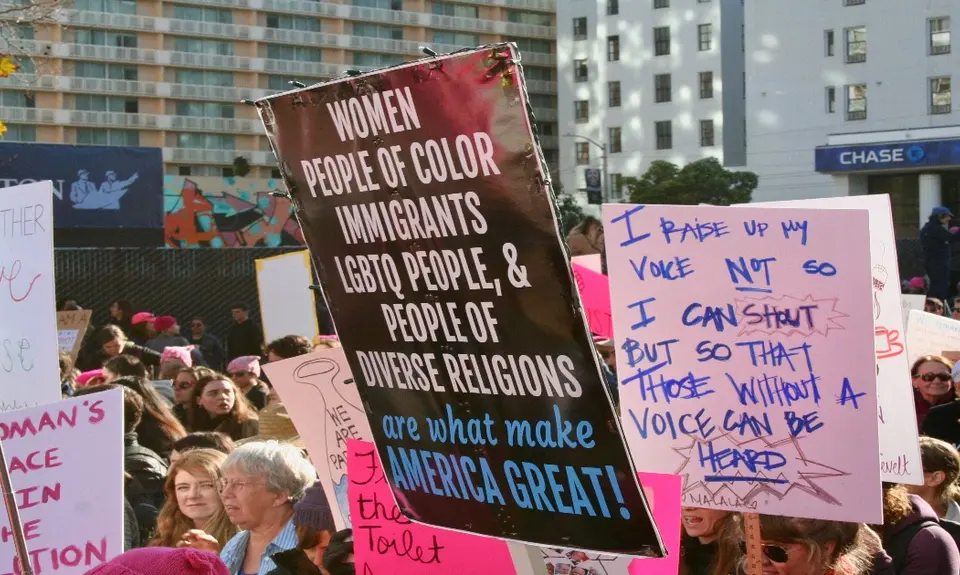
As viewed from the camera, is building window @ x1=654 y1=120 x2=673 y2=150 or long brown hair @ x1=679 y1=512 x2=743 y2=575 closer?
long brown hair @ x1=679 y1=512 x2=743 y2=575

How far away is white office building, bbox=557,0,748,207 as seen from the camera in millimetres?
64312

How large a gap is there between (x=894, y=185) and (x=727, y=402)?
46.2 m

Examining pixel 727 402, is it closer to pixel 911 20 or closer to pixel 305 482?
pixel 305 482

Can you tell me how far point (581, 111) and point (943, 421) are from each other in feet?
220

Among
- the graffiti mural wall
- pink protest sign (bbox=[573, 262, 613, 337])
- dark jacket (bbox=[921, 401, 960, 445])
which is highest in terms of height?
the graffiti mural wall

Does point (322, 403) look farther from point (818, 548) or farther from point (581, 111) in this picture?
point (581, 111)

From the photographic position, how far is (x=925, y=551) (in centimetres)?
423

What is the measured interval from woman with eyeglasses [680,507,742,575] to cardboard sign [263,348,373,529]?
106 centimetres

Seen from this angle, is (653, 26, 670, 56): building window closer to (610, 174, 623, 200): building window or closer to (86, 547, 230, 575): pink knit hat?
(610, 174, 623, 200): building window

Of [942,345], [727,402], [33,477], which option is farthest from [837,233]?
[942,345]

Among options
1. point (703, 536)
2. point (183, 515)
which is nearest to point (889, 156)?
point (183, 515)

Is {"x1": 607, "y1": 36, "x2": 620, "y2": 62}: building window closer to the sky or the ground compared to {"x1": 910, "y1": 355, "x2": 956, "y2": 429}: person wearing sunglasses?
closer to the sky

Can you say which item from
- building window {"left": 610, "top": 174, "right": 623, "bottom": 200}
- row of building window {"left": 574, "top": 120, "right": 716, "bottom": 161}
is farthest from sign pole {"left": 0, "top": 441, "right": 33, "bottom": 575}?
building window {"left": 610, "top": 174, "right": 623, "bottom": 200}

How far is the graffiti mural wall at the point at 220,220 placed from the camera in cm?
5694
